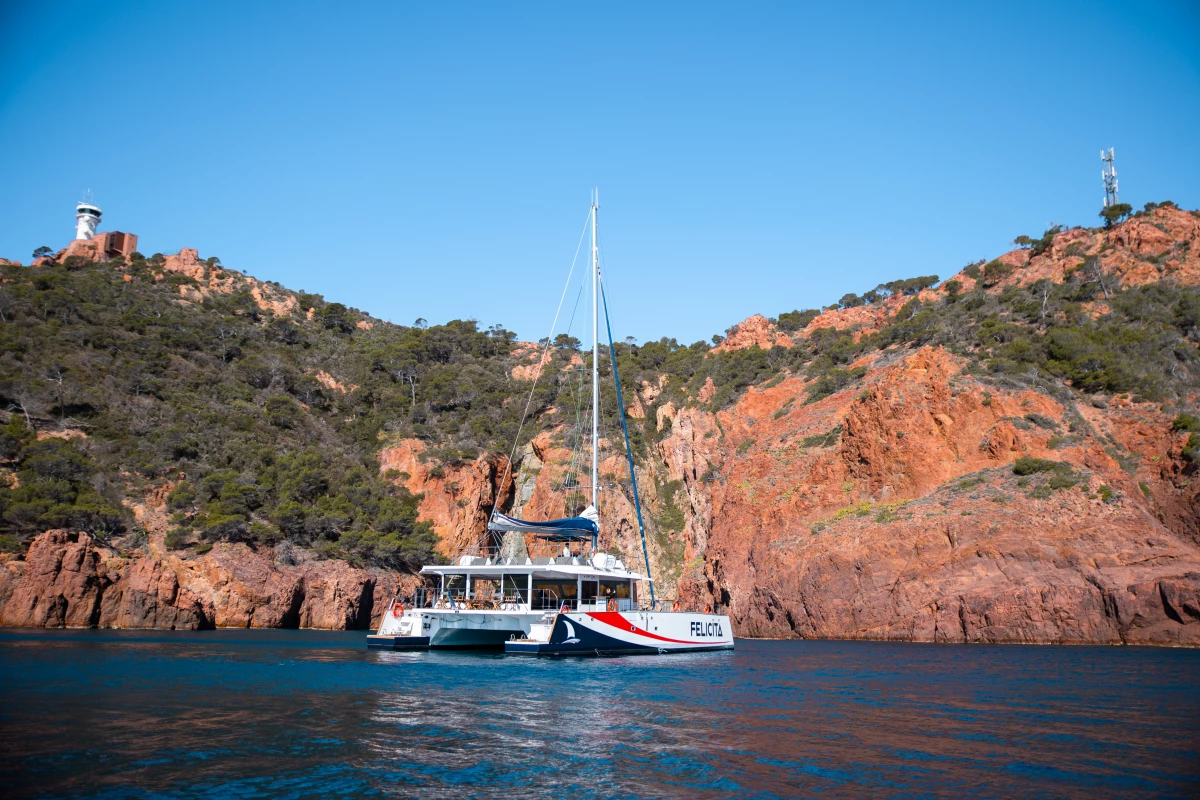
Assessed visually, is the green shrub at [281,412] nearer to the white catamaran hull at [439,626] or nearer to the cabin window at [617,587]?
the white catamaran hull at [439,626]

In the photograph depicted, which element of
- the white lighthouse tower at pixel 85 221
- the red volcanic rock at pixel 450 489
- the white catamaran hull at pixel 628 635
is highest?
the white lighthouse tower at pixel 85 221

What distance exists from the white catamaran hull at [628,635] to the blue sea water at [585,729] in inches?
82.0

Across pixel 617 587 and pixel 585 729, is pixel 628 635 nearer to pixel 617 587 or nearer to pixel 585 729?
pixel 617 587

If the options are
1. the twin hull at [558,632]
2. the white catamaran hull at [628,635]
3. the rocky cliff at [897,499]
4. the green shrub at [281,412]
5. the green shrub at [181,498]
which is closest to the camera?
the white catamaran hull at [628,635]

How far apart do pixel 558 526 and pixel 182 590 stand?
2128 cm

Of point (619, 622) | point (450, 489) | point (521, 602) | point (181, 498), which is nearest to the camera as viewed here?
point (619, 622)

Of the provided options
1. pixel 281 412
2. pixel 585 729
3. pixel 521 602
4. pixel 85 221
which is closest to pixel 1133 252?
pixel 521 602

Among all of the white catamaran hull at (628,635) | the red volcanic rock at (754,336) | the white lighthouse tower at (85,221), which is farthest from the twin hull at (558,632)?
the white lighthouse tower at (85,221)

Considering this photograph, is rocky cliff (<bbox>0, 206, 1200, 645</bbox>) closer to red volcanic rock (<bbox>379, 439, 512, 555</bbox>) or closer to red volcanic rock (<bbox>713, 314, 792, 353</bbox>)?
red volcanic rock (<bbox>379, 439, 512, 555</bbox>)

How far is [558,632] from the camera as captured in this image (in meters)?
27.1

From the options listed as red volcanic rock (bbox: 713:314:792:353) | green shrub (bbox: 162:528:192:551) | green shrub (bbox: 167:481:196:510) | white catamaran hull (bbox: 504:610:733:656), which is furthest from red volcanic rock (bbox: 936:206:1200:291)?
green shrub (bbox: 162:528:192:551)

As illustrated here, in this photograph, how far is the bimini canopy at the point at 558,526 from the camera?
102ft

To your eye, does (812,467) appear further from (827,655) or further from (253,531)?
(253,531)

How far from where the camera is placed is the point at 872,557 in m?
38.4
